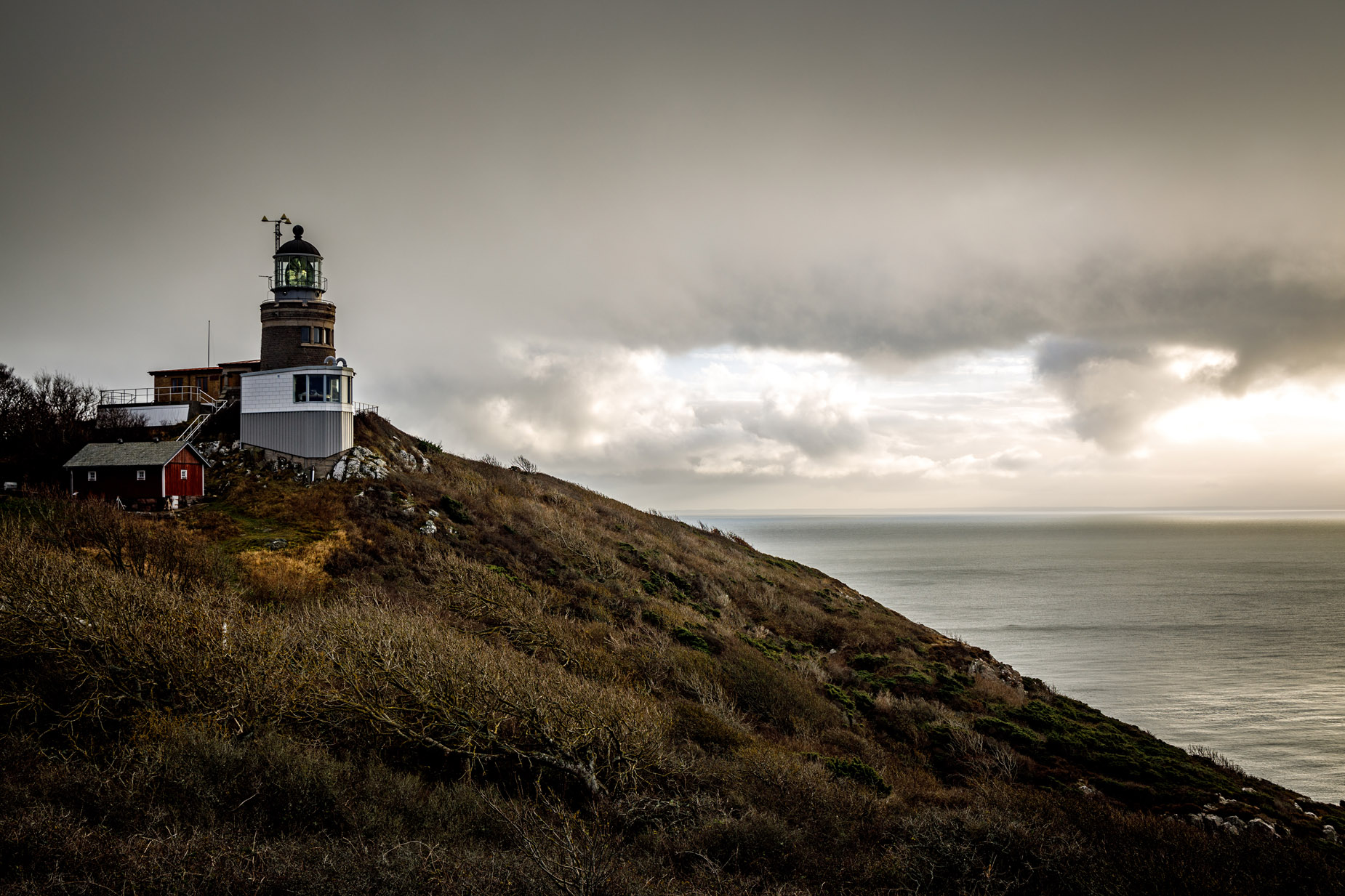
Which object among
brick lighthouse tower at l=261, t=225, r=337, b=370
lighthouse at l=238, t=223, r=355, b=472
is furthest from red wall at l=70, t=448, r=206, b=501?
brick lighthouse tower at l=261, t=225, r=337, b=370

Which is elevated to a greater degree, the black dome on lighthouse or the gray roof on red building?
the black dome on lighthouse

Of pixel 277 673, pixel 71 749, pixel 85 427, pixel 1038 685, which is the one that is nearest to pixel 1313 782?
pixel 1038 685

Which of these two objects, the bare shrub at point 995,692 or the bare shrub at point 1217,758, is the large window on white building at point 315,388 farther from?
the bare shrub at point 1217,758

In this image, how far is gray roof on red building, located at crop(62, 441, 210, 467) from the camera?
28.4m

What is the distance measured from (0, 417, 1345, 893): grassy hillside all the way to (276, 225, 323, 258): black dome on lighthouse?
65.8 ft

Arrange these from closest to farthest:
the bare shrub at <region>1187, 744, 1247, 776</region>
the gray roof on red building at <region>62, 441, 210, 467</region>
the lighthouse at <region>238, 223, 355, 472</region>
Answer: the bare shrub at <region>1187, 744, 1247, 776</region> < the gray roof on red building at <region>62, 441, 210, 467</region> < the lighthouse at <region>238, 223, 355, 472</region>

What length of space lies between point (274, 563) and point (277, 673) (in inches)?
427

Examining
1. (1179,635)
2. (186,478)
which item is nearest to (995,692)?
(1179,635)

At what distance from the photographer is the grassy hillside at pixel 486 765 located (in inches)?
363

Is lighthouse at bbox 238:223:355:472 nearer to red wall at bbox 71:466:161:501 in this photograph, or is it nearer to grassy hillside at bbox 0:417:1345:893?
red wall at bbox 71:466:161:501

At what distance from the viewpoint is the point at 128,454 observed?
94.5 feet

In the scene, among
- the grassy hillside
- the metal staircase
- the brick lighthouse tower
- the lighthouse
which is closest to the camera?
the grassy hillside

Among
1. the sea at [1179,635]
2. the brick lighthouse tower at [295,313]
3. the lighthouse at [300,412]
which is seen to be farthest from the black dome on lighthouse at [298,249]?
the sea at [1179,635]

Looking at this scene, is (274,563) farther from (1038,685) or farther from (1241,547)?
(1241,547)
